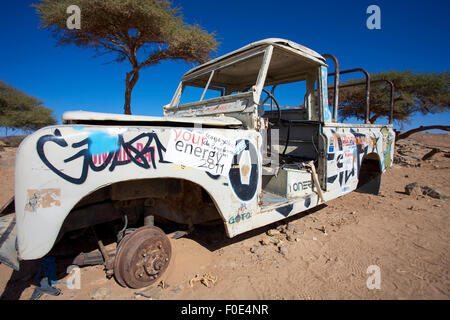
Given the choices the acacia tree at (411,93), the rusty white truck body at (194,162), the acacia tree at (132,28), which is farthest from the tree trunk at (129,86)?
the acacia tree at (411,93)

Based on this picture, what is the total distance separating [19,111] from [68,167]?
18963 millimetres

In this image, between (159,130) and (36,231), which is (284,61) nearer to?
(159,130)

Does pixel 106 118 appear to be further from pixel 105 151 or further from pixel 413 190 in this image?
pixel 413 190

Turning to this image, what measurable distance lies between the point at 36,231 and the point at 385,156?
198 inches

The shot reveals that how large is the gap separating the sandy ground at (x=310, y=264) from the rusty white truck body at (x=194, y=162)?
43 centimetres

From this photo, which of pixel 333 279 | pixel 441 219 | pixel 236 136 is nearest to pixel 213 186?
pixel 236 136

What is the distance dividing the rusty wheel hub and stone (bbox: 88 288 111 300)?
14 centimetres

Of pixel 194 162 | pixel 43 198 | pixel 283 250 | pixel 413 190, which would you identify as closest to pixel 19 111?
pixel 43 198

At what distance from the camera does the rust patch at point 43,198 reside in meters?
1.24

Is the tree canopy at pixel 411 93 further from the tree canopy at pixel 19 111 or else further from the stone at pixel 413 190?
the tree canopy at pixel 19 111

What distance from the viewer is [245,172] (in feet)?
6.77

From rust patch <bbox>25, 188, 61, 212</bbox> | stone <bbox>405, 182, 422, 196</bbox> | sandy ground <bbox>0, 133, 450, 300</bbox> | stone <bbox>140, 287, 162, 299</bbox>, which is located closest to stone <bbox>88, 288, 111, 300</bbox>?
sandy ground <bbox>0, 133, 450, 300</bbox>

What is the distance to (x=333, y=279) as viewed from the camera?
2041 mm

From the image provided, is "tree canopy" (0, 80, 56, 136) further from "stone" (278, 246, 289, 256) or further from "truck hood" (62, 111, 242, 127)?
"stone" (278, 246, 289, 256)
